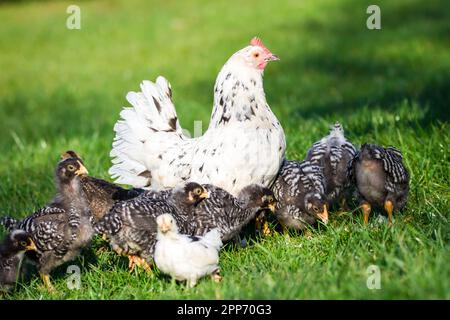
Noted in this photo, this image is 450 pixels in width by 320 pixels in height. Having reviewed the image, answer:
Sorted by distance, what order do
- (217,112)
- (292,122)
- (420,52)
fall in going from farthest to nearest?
(420,52), (292,122), (217,112)

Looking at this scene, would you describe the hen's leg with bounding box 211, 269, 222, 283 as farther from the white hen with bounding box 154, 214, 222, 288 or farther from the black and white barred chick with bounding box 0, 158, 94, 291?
the black and white barred chick with bounding box 0, 158, 94, 291

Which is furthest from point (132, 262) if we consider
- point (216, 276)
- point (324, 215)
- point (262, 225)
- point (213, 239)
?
point (324, 215)

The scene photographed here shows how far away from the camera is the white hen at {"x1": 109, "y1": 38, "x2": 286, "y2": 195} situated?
618cm

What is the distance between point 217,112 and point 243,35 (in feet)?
35.4

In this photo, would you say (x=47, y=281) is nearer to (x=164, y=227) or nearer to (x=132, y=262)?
(x=132, y=262)

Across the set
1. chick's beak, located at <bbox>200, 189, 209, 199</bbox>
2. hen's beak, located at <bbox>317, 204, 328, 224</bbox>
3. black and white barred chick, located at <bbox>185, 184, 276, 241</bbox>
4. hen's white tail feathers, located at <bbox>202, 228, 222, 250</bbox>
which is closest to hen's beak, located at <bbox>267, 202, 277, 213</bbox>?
black and white barred chick, located at <bbox>185, 184, 276, 241</bbox>

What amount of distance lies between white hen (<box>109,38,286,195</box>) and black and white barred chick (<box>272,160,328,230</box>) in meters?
0.19

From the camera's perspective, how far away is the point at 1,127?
43.0ft

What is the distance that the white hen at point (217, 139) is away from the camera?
6.18 m

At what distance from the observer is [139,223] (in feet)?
18.9

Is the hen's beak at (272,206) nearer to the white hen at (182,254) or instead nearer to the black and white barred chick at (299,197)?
the black and white barred chick at (299,197)

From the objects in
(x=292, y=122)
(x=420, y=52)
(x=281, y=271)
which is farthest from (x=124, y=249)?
(x=420, y=52)

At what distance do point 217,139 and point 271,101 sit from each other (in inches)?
258

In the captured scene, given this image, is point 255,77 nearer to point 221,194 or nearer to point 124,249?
point 221,194
